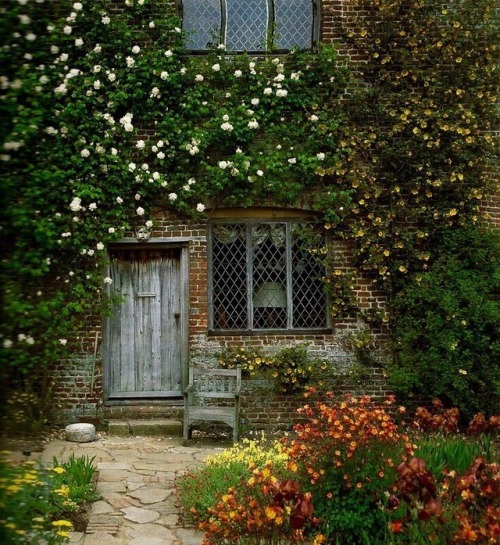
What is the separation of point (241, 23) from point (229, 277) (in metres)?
3.68

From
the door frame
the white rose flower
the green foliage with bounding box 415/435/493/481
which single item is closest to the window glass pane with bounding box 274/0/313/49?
the door frame

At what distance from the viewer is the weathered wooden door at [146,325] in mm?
10695

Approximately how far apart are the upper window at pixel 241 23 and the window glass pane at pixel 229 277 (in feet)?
8.74

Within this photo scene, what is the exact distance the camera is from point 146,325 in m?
10.8

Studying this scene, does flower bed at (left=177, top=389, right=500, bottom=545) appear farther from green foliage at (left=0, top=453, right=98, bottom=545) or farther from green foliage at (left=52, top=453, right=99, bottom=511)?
green foliage at (left=0, top=453, right=98, bottom=545)

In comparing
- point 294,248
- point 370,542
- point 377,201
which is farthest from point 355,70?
point 370,542

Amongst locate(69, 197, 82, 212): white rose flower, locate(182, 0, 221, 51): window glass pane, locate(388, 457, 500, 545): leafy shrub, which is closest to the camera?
locate(388, 457, 500, 545): leafy shrub

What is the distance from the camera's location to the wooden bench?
→ 9.41m

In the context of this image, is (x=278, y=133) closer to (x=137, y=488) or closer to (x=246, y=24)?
(x=246, y=24)

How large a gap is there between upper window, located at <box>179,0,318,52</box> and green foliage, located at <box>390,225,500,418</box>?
3.74 metres

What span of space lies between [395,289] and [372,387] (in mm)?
1411

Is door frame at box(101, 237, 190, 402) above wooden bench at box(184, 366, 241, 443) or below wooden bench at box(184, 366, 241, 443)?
above

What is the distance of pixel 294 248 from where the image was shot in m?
10.8

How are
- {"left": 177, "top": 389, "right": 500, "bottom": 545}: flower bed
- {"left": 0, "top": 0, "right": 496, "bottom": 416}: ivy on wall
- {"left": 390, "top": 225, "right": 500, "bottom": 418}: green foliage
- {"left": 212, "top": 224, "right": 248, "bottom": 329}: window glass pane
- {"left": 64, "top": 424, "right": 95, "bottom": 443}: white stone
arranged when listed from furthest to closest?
{"left": 212, "top": 224, "right": 248, "bottom": 329}: window glass pane, {"left": 0, "top": 0, "right": 496, "bottom": 416}: ivy on wall, {"left": 390, "top": 225, "right": 500, "bottom": 418}: green foliage, {"left": 64, "top": 424, "right": 95, "bottom": 443}: white stone, {"left": 177, "top": 389, "right": 500, "bottom": 545}: flower bed
